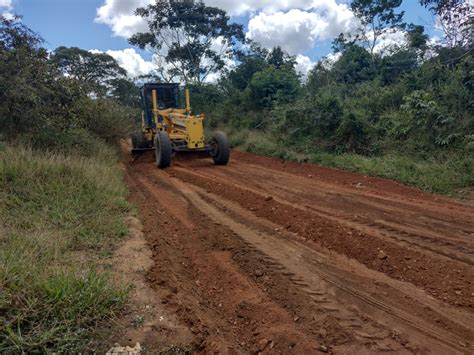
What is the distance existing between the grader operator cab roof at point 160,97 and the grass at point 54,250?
22.5 feet

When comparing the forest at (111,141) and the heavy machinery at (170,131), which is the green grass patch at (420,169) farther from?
the heavy machinery at (170,131)

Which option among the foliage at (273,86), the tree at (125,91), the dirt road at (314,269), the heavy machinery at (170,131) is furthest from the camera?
the tree at (125,91)

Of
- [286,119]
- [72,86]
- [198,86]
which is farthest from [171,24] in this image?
[72,86]

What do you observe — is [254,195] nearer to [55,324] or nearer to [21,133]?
[55,324]

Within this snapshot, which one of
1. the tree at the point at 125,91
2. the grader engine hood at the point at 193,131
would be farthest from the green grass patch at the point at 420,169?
the tree at the point at 125,91

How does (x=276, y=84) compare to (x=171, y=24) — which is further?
(x=171, y=24)

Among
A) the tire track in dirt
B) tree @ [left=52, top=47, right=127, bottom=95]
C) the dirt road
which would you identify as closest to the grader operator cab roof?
the dirt road

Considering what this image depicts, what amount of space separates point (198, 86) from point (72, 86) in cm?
1610

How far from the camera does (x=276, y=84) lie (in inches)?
711

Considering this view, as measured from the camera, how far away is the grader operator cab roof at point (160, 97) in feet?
44.5

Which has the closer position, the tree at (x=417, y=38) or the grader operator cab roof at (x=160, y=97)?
the grader operator cab roof at (x=160, y=97)

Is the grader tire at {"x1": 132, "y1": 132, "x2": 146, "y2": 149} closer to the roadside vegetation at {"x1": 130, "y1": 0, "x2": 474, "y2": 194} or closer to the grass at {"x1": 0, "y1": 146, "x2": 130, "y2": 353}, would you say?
the roadside vegetation at {"x1": 130, "y1": 0, "x2": 474, "y2": 194}

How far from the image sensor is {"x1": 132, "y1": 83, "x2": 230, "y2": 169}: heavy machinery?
1146 cm

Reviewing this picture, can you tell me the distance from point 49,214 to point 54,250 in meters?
1.42
